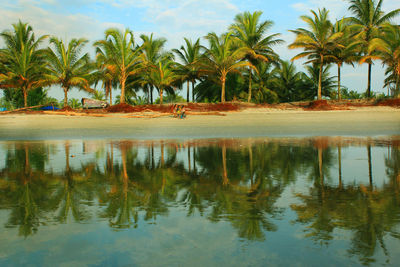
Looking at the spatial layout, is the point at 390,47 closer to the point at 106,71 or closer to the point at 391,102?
the point at 391,102

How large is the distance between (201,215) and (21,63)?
29826 millimetres

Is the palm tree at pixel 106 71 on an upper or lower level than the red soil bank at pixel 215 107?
upper

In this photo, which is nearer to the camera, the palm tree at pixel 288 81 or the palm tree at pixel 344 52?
the palm tree at pixel 344 52

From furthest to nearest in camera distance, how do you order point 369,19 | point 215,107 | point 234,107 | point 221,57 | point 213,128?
1. point 369,19
2. point 221,57
3. point 215,107
4. point 234,107
5. point 213,128

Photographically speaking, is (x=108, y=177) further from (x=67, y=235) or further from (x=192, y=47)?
(x=192, y=47)

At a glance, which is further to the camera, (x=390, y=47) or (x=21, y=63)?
(x=21, y=63)

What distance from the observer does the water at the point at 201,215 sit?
A: 2238mm

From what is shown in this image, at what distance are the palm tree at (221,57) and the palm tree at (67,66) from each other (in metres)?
9.53

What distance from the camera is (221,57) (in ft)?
90.2

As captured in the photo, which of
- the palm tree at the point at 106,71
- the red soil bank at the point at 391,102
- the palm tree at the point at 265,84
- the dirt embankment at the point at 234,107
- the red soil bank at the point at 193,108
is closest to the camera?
the red soil bank at the point at 391,102

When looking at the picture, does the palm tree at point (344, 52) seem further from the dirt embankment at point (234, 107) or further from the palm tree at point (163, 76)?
the palm tree at point (163, 76)

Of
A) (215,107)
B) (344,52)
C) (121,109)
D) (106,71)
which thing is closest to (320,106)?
(344,52)

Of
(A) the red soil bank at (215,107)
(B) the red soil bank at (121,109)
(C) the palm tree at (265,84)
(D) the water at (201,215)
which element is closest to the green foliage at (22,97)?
(B) the red soil bank at (121,109)

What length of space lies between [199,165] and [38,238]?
3558mm
